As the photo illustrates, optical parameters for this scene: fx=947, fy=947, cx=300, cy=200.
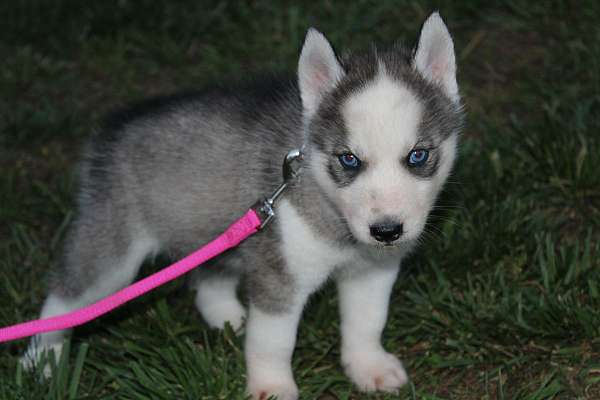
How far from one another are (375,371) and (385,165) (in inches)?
53.1

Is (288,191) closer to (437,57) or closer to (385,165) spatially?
(385,165)

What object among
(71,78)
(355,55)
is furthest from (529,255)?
(71,78)

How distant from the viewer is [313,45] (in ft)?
13.0

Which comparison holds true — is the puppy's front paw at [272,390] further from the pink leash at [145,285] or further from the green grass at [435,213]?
the pink leash at [145,285]

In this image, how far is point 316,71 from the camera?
4090 millimetres

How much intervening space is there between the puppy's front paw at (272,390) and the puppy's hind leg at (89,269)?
0.91m

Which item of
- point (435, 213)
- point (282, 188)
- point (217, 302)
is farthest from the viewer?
point (435, 213)

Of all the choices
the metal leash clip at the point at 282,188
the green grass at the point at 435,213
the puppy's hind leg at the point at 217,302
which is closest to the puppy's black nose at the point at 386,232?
the metal leash clip at the point at 282,188

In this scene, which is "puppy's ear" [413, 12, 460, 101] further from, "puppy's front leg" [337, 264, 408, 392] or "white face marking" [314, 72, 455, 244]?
"puppy's front leg" [337, 264, 408, 392]

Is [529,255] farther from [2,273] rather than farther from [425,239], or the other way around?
[2,273]

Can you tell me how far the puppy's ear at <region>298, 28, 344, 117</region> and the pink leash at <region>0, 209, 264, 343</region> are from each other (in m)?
0.56

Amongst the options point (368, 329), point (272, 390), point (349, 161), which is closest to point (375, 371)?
point (368, 329)

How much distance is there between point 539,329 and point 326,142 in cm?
159

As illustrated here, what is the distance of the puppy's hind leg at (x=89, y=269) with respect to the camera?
15.7ft
